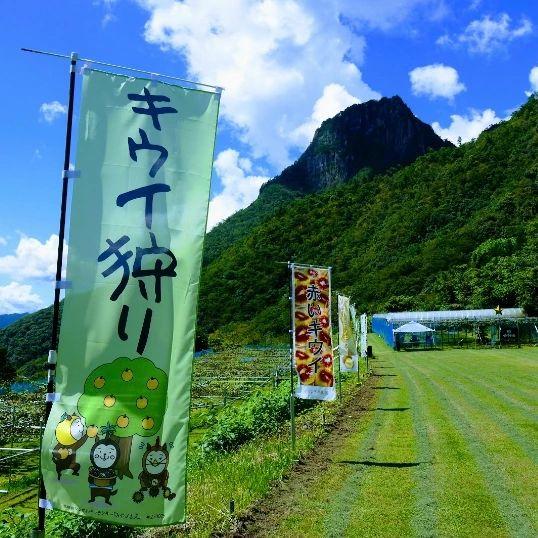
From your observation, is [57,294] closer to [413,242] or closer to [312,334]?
[312,334]

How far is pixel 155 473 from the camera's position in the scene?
15.3 feet

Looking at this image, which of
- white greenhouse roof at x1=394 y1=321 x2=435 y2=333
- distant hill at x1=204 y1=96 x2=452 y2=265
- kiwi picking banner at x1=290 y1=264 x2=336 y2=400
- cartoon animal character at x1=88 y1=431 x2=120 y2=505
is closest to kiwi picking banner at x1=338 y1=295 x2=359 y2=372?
kiwi picking banner at x1=290 y1=264 x2=336 y2=400

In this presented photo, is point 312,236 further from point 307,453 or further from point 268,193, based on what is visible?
point 307,453

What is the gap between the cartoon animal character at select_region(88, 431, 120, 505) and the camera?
4.60 metres

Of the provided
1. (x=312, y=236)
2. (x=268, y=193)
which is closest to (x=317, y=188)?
(x=268, y=193)

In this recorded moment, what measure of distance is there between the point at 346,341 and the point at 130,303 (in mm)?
13793

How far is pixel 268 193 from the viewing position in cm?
14662

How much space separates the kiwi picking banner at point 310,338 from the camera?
11930mm

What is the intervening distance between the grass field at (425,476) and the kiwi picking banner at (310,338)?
1.42m

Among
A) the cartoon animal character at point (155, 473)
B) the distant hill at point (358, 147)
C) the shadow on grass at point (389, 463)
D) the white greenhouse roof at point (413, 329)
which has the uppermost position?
the distant hill at point (358, 147)

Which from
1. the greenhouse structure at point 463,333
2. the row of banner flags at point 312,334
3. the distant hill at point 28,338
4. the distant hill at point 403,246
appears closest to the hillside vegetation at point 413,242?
the distant hill at point 403,246

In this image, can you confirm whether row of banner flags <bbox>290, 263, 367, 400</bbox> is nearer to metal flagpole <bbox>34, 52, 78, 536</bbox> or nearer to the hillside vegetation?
metal flagpole <bbox>34, 52, 78, 536</bbox>

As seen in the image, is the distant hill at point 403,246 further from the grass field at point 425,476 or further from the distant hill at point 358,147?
the grass field at point 425,476

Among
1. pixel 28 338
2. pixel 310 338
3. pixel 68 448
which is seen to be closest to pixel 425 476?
pixel 310 338
